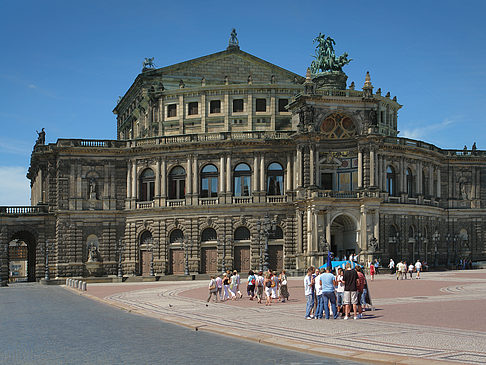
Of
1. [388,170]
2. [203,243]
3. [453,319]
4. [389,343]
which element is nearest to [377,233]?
[388,170]

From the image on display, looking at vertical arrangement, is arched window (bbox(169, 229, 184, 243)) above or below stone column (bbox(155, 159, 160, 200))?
below

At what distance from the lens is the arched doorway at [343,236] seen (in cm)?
7700

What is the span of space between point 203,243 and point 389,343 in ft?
193

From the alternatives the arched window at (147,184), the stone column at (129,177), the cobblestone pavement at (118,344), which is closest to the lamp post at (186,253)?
the arched window at (147,184)

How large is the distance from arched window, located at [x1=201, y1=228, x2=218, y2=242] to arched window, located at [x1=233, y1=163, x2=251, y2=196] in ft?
16.6

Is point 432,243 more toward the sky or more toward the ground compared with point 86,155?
more toward the ground

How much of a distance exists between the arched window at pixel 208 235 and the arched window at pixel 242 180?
5051 mm

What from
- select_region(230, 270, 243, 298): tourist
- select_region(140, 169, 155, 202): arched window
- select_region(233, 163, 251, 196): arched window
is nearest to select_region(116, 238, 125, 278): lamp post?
select_region(140, 169, 155, 202): arched window

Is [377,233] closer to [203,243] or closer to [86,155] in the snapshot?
[203,243]

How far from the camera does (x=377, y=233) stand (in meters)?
75.3

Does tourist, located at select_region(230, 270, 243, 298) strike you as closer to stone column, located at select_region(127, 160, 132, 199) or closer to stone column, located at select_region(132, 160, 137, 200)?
stone column, located at select_region(132, 160, 137, 200)

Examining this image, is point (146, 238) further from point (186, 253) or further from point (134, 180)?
point (134, 180)

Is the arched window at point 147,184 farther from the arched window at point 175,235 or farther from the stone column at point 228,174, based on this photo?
A: the stone column at point 228,174

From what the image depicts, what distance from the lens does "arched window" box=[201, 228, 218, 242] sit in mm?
79000
